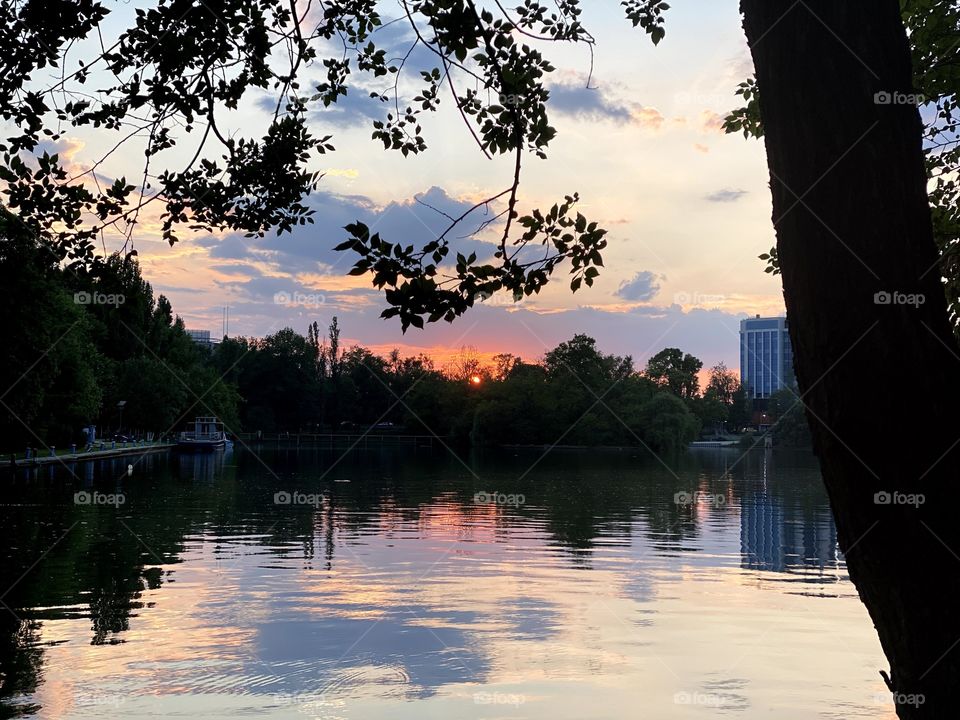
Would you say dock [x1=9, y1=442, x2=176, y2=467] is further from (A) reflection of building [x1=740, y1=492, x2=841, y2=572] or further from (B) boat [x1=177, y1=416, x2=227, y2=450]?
(A) reflection of building [x1=740, y1=492, x2=841, y2=572]

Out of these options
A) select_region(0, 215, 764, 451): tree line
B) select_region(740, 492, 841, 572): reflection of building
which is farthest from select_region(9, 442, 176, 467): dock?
select_region(740, 492, 841, 572): reflection of building

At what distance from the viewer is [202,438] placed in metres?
97.9

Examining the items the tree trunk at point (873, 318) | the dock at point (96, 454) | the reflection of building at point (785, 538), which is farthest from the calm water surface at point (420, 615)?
the dock at point (96, 454)

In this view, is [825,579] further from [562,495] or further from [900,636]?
[562,495]

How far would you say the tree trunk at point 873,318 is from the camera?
2.84 metres

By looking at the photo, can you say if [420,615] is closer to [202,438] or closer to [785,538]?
[785,538]

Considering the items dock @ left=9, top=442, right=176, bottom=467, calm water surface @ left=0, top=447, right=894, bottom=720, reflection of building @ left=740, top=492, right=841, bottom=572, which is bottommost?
reflection of building @ left=740, top=492, right=841, bottom=572

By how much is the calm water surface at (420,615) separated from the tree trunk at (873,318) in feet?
28.9

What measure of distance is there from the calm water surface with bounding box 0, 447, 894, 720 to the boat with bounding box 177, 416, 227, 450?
57609 millimetres

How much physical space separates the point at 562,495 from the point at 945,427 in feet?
142

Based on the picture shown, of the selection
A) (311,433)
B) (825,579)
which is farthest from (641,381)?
(825,579)

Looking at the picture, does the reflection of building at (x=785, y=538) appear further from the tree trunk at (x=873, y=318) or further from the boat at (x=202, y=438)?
the boat at (x=202, y=438)

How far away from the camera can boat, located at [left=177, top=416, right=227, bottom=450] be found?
9288cm

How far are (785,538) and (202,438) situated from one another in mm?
77255
